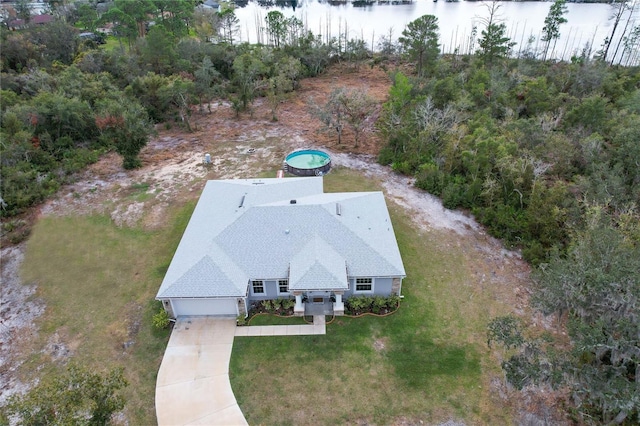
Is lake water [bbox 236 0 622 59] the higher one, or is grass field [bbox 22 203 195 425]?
lake water [bbox 236 0 622 59]

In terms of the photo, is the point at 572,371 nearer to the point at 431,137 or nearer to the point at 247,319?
the point at 247,319

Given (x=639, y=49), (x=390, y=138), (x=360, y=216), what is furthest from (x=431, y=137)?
(x=639, y=49)

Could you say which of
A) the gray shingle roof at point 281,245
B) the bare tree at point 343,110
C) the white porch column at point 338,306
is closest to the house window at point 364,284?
the gray shingle roof at point 281,245

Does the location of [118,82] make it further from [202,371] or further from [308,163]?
[202,371]

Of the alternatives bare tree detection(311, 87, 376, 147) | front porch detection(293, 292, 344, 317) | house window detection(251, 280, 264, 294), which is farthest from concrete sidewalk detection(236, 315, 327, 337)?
bare tree detection(311, 87, 376, 147)

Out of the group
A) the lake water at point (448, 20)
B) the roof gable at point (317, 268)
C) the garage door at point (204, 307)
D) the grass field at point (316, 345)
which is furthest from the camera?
the lake water at point (448, 20)

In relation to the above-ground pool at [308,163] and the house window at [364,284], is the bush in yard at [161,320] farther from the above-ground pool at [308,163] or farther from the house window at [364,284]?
the above-ground pool at [308,163]

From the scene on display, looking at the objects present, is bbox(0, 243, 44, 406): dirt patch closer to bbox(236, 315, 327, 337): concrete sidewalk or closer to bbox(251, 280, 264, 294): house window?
bbox(236, 315, 327, 337): concrete sidewalk
